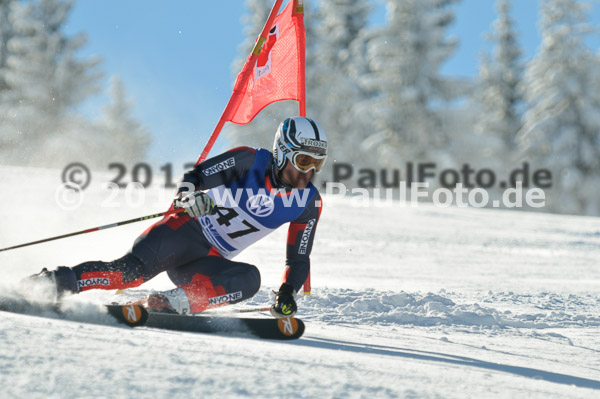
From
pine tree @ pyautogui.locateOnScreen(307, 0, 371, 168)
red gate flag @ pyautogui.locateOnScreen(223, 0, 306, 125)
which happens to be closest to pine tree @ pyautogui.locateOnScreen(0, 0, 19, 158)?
pine tree @ pyautogui.locateOnScreen(307, 0, 371, 168)

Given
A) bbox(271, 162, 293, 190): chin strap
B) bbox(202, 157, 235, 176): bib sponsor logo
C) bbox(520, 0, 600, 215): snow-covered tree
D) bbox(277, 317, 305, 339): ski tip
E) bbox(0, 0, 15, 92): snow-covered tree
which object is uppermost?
bbox(0, 0, 15, 92): snow-covered tree

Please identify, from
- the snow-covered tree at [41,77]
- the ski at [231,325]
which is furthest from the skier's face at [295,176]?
the snow-covered tree at [41,77]

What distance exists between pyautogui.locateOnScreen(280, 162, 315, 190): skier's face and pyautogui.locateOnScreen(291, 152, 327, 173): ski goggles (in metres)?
0.03

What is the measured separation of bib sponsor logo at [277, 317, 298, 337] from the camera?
3.36 m

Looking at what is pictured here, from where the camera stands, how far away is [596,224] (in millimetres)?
13938

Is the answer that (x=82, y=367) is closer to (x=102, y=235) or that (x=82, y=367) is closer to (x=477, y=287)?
(x=477, y=287)

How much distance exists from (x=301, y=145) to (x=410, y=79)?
2639cm

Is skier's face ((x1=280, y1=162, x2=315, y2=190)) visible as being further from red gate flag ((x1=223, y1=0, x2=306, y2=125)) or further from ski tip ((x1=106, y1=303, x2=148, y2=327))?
red gate flag ((x1=223, y1=0, x2=306, y2=125))

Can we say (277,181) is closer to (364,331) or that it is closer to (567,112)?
(364,331)

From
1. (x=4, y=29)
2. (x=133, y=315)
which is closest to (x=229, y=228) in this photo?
(x=133, y=315)

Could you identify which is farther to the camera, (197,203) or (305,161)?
(305,161)

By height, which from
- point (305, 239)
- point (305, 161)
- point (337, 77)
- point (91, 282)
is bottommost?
point (91, 282)

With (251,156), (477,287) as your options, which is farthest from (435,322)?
(477,287)

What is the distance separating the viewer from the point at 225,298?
388cm
